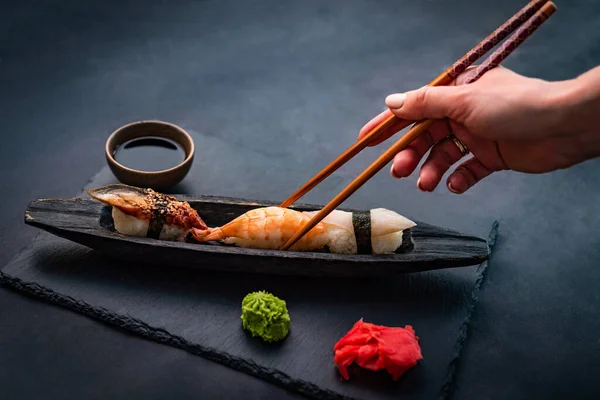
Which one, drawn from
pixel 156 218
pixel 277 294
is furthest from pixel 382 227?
pixel 156 218

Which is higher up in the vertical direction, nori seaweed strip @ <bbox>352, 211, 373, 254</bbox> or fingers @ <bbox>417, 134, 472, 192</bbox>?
fingers @ <bbox>417, 134, 472, 192</bbox>

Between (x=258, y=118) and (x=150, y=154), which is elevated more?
(x=258, y=118)

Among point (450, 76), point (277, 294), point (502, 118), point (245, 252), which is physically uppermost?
point (450, 76)

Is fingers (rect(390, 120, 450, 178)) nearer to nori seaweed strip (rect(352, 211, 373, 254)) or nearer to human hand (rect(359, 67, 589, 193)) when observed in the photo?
human hand (rect(359, 67, 589, 193))

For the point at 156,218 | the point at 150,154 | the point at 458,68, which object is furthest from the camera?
the point at 150,154

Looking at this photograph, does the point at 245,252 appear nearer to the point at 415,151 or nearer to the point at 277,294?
the point at 277,294

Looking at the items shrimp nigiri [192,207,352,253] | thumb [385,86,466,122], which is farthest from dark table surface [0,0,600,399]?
thumb [385,86,466,122]

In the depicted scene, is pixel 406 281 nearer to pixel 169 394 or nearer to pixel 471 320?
pixel 471 320
